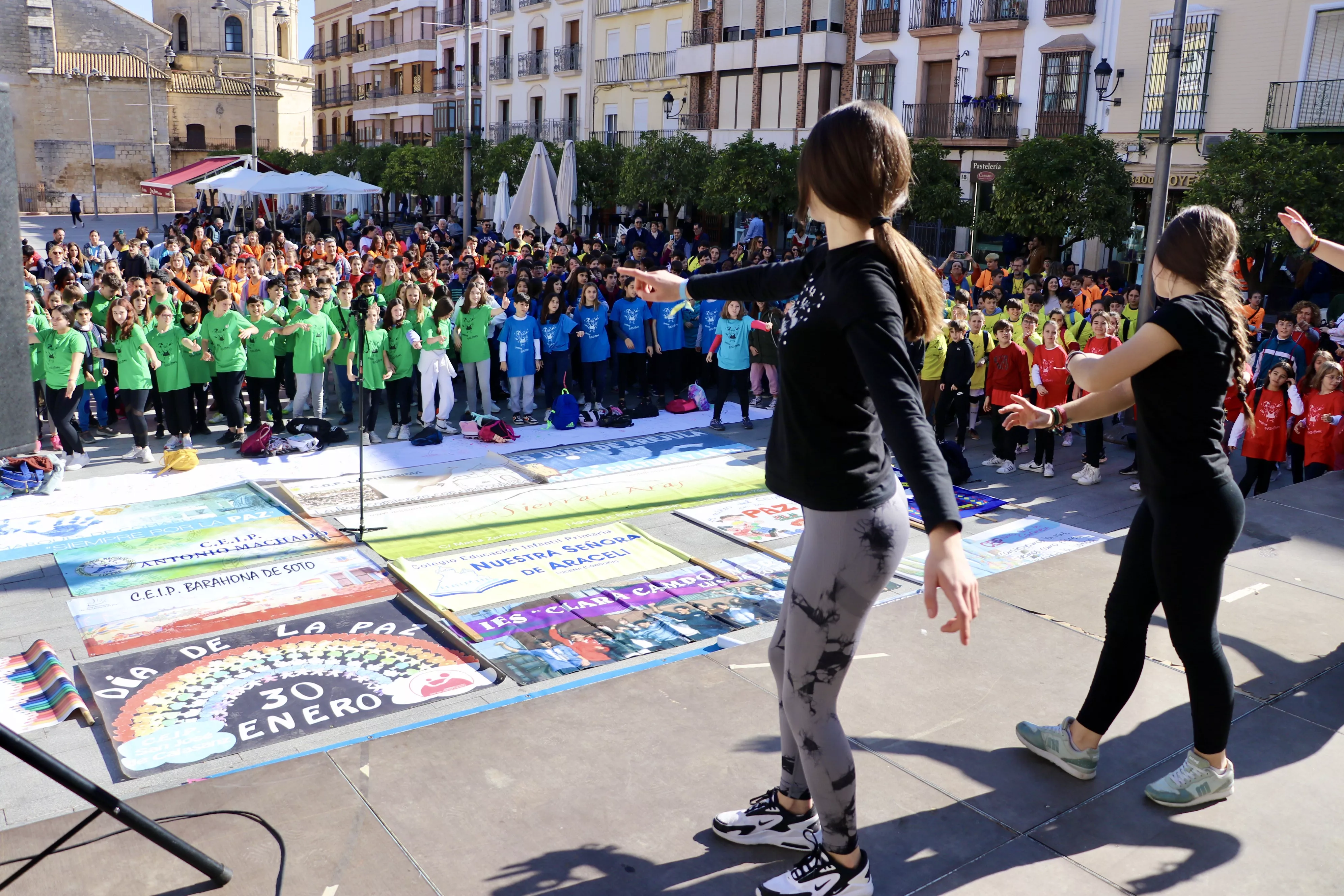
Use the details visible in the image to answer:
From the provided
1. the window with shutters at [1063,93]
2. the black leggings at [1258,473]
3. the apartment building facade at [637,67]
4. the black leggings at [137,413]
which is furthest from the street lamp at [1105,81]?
the black leggings at [137,413]

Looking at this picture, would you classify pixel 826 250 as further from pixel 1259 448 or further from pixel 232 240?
pixel 232 240

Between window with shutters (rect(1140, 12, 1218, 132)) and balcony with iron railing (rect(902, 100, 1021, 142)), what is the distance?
11.4 feet

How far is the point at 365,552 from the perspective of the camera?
7965 millimetres

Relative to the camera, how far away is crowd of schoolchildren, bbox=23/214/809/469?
10766mm

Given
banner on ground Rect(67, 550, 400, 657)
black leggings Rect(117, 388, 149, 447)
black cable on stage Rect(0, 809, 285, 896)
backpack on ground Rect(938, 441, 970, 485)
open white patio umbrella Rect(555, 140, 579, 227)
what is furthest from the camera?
open white patio umbrella Rect(555, 140, 579, 227)

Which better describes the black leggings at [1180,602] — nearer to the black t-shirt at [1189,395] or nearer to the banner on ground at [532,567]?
the black t-shirt at [1189,395]

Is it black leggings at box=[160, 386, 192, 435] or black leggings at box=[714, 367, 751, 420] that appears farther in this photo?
black leggings at box=[714, 367, 751, 420]

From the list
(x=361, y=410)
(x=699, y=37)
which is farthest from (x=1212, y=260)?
(x=699, y=37)

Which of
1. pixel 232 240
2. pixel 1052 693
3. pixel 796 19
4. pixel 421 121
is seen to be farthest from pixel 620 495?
pixel 421 121

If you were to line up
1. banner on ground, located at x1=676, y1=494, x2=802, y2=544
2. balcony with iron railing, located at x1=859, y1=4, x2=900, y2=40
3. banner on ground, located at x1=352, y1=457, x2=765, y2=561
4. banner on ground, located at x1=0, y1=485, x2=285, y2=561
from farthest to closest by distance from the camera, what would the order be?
1. balcony with iron railing, located at x1=859, y1=4, x2=900, y2=40
2. banner on ground, located at x1=676, y1=494, x2=802, y2=544
3. banner on ground, located at x1=352, y1=457, x2=765, y2=561
4. banner on ground, located at x1=0, y1=485, x2=285, y2=561

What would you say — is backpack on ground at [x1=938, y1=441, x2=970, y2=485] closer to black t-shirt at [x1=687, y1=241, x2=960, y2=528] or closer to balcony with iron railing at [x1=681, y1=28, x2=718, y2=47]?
black t-shirt at [x1=687, y1=241, x2=960, y2=528]

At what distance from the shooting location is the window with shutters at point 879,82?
30.0 metres

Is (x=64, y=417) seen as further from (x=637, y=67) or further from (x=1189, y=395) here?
(x=637, y=67)

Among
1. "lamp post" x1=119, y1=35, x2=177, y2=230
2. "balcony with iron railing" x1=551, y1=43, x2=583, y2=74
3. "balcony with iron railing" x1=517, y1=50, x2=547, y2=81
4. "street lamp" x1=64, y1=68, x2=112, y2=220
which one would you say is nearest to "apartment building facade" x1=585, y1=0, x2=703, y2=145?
"balcony with iron railing" x1=551, y1=43, x2=583, y2=74
